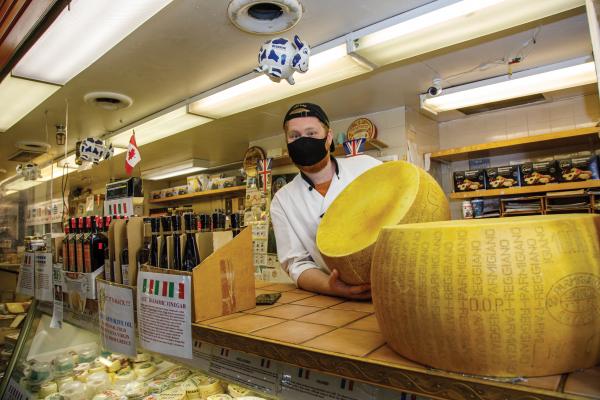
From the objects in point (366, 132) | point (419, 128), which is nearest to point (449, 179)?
point (419, 128)

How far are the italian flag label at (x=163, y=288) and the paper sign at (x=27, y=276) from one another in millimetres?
1349

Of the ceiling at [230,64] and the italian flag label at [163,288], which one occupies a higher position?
the ceiling at [230,64]

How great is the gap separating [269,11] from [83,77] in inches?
83.5

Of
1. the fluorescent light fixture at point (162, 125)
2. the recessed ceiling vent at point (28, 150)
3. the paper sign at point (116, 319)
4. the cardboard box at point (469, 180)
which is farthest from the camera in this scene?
the recessed ceiling vent at point (28, 150)

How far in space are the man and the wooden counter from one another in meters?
0.38

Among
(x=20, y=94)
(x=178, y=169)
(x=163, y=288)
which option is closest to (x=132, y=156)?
(x=163, y=288)

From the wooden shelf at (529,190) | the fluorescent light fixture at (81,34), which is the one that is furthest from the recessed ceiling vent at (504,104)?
the fluorescent light fixture at (81,34)

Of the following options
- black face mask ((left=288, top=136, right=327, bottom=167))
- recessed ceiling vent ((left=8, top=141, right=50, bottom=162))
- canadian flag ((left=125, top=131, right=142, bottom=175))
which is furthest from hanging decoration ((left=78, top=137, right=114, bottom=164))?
black face mask ((left=288, top=136, right=327, bottom=167))

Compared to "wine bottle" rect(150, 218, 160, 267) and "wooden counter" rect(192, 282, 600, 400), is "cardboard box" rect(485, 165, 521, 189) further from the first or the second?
"wine bottle" rect(150, 218, 160, 267)

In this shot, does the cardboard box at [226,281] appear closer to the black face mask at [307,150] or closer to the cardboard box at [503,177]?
the black face mask at [307,150]

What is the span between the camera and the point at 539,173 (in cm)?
419

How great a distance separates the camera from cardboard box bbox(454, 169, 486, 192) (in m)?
4.53

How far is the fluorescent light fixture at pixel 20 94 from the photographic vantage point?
9.36ft

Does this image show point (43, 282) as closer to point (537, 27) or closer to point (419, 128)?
point (537, 27)
